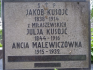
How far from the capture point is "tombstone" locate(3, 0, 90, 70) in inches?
210

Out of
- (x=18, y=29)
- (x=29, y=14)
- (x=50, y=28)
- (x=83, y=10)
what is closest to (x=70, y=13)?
(x=83, y=10)

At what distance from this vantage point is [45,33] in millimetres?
5348

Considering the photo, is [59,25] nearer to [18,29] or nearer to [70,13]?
[70,13]

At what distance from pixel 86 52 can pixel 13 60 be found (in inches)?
92.6

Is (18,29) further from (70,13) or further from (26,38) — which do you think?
(70,13)

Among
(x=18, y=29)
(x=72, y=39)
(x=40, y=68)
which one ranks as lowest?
(x=40, y=68)

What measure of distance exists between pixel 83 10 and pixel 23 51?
7.62 feet

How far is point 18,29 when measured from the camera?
5316 millimetres

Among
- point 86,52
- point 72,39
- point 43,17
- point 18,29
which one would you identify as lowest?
point 86,52

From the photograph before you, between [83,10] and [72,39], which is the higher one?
[83,10]

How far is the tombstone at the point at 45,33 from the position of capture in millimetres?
5324

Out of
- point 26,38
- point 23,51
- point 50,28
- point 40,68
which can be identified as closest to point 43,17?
point 50,28

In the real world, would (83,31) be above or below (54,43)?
above

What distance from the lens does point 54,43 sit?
17.6 ft
